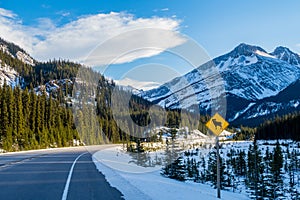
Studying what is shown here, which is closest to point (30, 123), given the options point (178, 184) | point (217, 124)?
point (178, 184)

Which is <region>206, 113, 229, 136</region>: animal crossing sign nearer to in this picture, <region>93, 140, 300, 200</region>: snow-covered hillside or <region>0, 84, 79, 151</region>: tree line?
<region>93, 140, 300, 200</region>: snow-covered hillside

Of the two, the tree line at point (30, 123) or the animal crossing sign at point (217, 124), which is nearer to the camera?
the animal crossing sign at point (217, 124)

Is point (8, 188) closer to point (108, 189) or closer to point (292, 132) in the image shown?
point (108, 189)

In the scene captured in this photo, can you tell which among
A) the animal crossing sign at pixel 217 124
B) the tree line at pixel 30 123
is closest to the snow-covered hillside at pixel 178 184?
the animal crossing sign at pixel 217 124

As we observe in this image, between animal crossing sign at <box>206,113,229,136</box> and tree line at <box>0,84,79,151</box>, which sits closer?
animal crossing sign at <box>206,113,229,136</box>

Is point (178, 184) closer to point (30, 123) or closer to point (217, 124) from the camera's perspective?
point (217, 124)

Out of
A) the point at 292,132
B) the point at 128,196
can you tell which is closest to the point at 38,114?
the point at 128,196

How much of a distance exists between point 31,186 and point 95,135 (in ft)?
303

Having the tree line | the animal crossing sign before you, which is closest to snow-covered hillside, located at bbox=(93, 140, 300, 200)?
the animal crossing sign

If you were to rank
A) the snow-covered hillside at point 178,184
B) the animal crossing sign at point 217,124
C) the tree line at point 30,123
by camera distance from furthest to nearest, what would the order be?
the tree line at point 30,123, the snow-covered hillside at point 178,184, the animal crossing sign at point 217,124

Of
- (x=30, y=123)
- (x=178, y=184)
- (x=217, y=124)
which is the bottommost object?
(x=178, y=184)

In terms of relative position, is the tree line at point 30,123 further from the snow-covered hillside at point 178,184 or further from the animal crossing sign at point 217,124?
the animal crossing sign at point 217,124

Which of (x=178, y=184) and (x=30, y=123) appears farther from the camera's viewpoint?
(x=30, y=123)

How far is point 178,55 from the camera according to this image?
16531 mm
